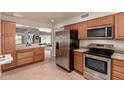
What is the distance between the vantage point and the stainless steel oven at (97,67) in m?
2.42

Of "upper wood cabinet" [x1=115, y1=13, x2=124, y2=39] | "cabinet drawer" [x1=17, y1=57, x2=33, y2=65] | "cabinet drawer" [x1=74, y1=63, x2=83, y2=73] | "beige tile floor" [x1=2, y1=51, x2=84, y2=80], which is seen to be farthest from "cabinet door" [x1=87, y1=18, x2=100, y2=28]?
"cabinet drawer" [x1=17, y1=57, x2=33, y2=65]

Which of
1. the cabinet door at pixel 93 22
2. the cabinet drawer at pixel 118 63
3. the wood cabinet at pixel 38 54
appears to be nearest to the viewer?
the cabinet drawer at pixel 118 63

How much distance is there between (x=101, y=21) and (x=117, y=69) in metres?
1.52

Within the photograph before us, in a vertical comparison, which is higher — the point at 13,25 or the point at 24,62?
the point at 13,25

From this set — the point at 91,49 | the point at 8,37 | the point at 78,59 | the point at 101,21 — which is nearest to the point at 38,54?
the point at 8,37

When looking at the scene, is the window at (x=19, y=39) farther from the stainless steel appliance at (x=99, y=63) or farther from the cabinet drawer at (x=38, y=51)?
the stainless steel appliance at (x=99, y=63)

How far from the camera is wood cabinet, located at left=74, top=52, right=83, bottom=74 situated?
11.2 feet

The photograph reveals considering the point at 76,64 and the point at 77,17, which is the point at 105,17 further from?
the point at 76,64

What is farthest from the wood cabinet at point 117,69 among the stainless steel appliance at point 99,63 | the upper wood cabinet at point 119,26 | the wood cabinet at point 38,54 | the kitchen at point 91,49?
the wood cabinet at point 38,54
